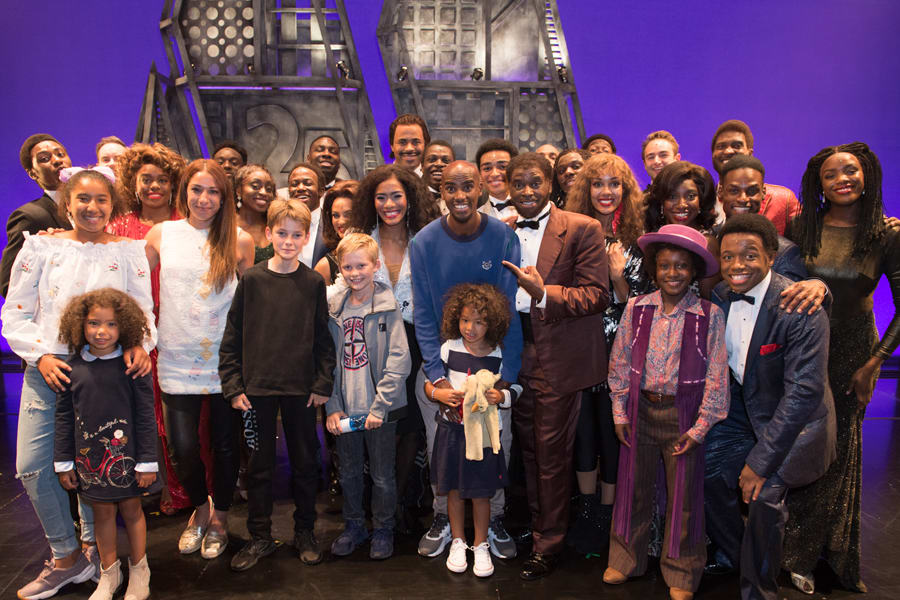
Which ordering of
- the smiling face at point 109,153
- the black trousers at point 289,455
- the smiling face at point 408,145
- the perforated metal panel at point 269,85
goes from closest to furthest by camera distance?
A: the black trousers at point 289,455 → the smiling face at point 109,153 → the smiling face at point 408,145 → the perforated metal panel at point 269,85

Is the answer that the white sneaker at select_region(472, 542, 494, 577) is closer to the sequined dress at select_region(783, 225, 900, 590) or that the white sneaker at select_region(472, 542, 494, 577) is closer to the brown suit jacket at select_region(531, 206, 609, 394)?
the brown suit jacket at select_region(531, 206, 609, 394)

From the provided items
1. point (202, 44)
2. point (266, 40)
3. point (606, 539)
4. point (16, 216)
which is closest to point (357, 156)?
point (266, 40)

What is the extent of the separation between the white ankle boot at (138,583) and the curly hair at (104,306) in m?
1.05

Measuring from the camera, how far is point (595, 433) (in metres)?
3.21

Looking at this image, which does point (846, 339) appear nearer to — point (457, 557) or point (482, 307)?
point (482, 307)

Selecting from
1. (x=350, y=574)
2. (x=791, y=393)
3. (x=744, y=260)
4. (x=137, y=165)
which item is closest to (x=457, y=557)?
(x=350, y=574)

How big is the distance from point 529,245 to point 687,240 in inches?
30.3

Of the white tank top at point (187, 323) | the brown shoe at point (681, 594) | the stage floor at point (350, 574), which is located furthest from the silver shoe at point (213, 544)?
the brown shoe at point (681, 594)

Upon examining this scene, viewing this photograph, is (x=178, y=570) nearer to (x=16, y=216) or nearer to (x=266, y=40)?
(x=16, y=216)

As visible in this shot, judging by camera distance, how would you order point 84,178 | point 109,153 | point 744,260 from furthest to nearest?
point 109,153 < point 84,178 < point 744,260

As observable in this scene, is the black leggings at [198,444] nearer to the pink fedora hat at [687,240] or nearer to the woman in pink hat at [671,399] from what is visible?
the woman in pink hat at [671,399]

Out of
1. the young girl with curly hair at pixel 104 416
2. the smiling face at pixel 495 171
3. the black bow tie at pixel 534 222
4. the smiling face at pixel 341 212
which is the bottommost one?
the young girl with curly hair at pixel 104 416

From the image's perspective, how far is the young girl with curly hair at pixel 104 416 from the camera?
2.49 m

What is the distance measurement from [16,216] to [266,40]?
5673 millimetres
